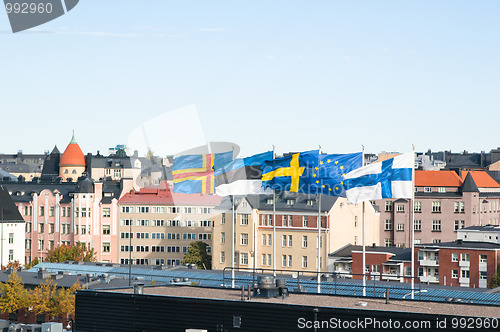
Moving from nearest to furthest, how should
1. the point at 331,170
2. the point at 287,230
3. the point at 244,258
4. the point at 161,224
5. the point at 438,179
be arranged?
the point at 331,170 → the point at 287,230 → the point at 244,258 → the point at 161,224 → the point at 438,179

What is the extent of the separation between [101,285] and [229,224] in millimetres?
A: 56840

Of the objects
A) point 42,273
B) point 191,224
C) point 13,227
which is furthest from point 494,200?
point 42,273

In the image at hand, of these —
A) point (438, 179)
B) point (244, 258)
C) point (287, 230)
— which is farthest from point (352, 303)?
point (438, 179)

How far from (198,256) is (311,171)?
82862 millimetres

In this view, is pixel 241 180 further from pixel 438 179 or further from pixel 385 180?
pixel 438 179

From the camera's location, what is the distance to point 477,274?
109 meters

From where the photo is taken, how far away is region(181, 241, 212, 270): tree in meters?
139

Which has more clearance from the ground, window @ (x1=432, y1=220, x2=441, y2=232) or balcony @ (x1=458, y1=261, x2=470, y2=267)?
window @ (x1=432, y1=220, x2=441, y2=232)

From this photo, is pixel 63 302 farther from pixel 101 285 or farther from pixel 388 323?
pixel 388 323

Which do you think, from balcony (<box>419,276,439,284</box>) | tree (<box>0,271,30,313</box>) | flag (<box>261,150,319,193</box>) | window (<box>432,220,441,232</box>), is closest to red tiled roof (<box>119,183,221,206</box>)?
window (<box>432,220,441,232</box>)

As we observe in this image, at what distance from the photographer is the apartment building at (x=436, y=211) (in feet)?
512

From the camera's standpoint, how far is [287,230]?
129 meters

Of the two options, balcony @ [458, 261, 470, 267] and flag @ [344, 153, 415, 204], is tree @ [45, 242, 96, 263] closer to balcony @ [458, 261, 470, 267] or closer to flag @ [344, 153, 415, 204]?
balcony @ [458, 261, 470, 267]

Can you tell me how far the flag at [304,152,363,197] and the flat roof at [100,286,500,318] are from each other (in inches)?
510
